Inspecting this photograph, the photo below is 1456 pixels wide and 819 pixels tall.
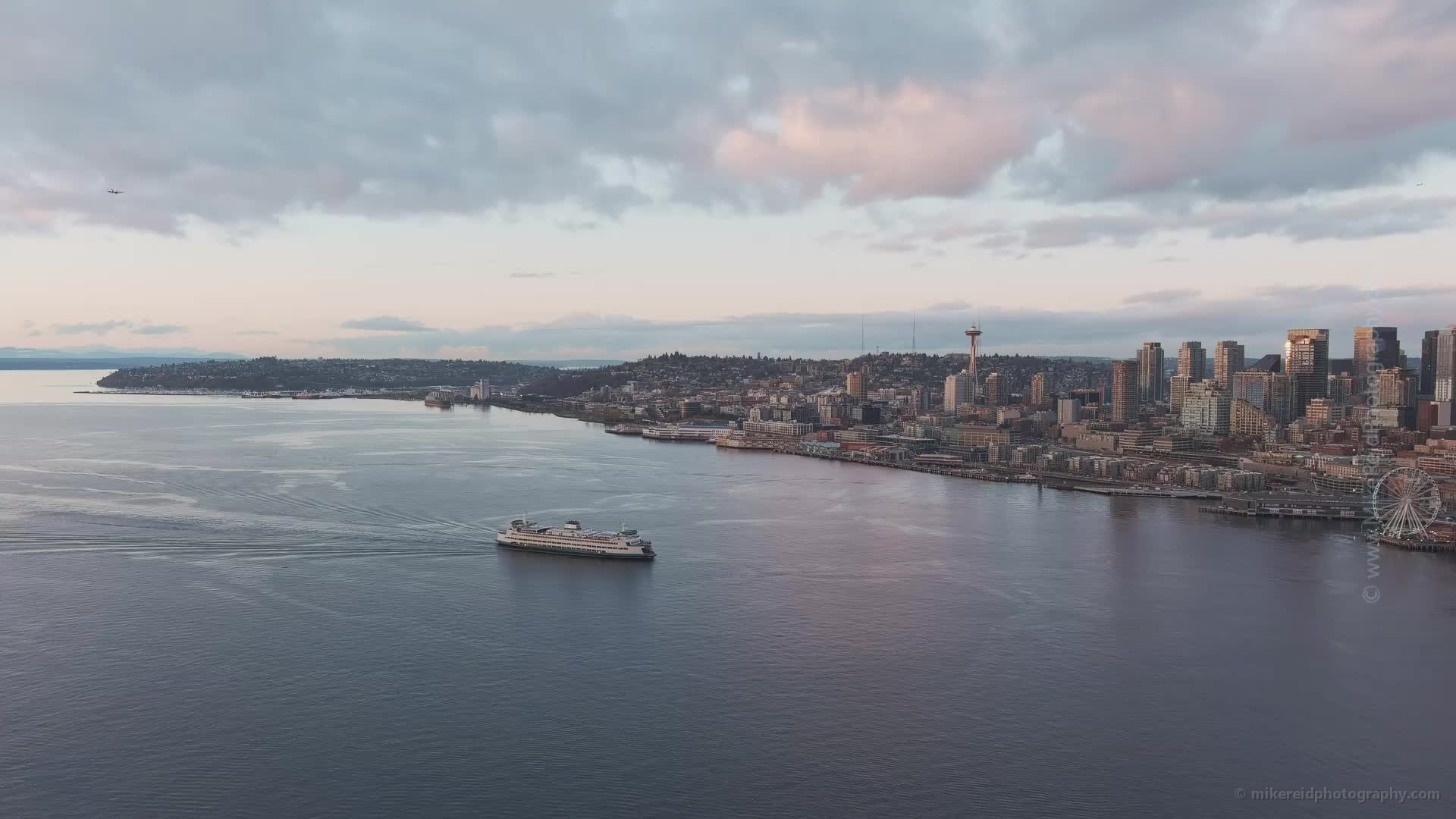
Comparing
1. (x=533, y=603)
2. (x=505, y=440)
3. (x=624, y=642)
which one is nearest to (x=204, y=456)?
(x=505, y=440)

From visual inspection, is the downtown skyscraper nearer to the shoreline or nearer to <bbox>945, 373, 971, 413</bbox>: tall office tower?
the shoreline

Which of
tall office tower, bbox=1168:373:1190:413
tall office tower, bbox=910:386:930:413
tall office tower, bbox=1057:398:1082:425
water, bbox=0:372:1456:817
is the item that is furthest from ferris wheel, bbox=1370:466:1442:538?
tall office tower, bbox=910:386:930:413

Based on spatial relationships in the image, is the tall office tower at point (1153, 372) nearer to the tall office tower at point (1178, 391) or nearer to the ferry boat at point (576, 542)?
the tall office tower at point (1178, 391)

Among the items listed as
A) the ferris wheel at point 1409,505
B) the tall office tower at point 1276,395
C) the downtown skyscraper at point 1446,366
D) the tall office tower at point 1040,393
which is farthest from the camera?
the tall office tower at point 1040,393

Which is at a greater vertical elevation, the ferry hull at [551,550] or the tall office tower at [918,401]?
the tall office tower at [918,401]

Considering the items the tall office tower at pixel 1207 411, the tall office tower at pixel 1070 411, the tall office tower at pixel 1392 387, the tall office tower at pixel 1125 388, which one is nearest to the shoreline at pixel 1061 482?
the tall office tower at pixel 1207 411

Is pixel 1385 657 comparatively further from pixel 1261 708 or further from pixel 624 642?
pixel 624 642
